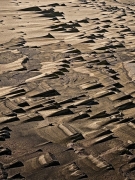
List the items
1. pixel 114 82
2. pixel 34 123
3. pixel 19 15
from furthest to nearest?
pixel 19 15 → pixel 114 82 → pixel 34 123

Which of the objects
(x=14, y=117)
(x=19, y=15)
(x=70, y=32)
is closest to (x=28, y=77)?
(x=14, y=117)

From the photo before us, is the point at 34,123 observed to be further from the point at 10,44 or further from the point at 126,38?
the point at 126,38

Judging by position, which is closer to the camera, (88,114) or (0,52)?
(88,114)

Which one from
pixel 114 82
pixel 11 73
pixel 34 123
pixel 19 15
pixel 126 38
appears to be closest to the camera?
pixel 34 123

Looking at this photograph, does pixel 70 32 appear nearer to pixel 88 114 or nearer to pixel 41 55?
pixel 41 55

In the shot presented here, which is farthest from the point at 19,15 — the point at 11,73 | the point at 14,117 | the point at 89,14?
the point at 14,117

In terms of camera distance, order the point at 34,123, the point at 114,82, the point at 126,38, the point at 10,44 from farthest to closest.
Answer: the point at 126,38, the point at 10,44, the point at 114,82, the point at 34,123
